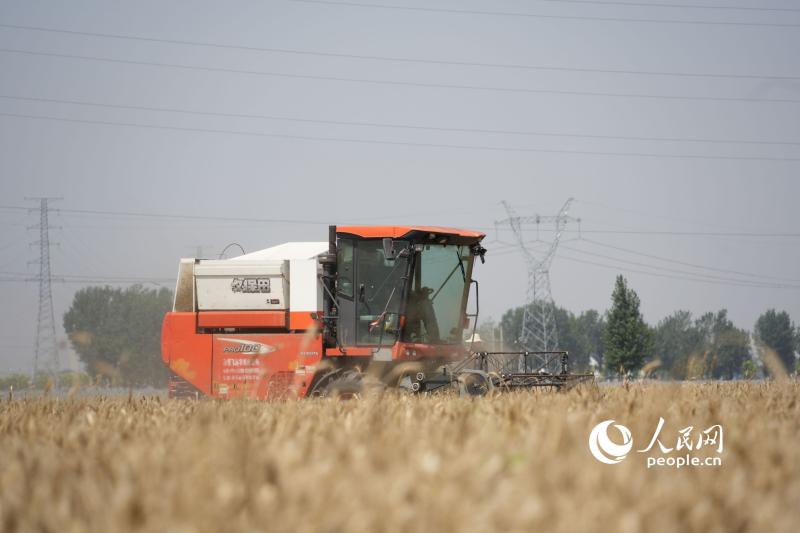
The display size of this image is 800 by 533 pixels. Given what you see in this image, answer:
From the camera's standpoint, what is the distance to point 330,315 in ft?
47.4

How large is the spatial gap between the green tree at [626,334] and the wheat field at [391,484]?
86240mm

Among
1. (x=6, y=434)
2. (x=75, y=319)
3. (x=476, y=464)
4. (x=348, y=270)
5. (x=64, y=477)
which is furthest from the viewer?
(x=75, y=319)

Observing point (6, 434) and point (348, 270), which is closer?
point (6, 434)

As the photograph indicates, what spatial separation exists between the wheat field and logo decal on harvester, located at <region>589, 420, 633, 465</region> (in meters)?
0.08

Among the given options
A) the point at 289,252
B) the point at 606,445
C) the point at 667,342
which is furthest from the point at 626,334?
the point at 606,445

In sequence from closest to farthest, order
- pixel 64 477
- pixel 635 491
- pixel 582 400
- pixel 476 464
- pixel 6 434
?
1. pixel 635 491
2. pixel 476 464
3. pixel 64 477
4. pixel 6 434
5. pixel 582 400

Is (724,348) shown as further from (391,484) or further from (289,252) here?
(391,484)

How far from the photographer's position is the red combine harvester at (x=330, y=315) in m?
14.1

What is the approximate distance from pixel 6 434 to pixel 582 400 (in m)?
4.66

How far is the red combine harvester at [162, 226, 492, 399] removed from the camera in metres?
14.1

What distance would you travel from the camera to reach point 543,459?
379 cm

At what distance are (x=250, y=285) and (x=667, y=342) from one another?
10191cm

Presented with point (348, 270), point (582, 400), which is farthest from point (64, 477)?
point (348, 270)

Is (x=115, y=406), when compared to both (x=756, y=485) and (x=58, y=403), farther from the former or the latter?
(x=756, y=485)
